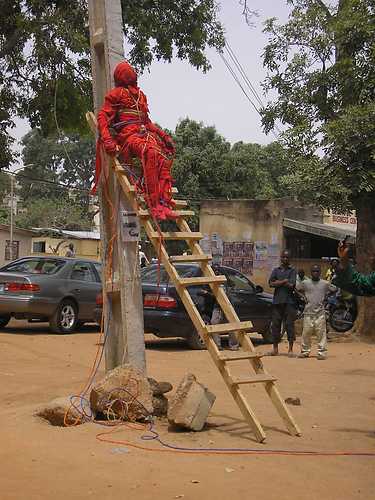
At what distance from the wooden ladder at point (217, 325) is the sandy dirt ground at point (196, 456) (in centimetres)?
31

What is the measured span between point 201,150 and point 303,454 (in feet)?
99.2

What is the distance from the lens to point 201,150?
3528 centimetres

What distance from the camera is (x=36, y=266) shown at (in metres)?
14.8

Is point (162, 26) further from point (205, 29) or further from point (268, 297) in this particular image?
point (268, 297)

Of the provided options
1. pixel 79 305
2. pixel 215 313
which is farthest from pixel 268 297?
pixel 79 305

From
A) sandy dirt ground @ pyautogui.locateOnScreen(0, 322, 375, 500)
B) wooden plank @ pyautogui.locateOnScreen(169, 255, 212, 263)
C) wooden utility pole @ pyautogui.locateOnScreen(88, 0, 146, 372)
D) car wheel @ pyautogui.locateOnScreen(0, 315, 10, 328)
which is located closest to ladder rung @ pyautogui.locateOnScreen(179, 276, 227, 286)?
wooden plank @ pyautogui.locateOnScreen(169, 255, 212, 263)

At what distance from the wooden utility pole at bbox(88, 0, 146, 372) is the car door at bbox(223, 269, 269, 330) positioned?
6.75m

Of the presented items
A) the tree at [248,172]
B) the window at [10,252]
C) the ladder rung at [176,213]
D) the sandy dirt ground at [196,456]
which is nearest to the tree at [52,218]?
the window at [10,252]

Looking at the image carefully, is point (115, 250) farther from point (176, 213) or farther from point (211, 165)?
point (211, 165)

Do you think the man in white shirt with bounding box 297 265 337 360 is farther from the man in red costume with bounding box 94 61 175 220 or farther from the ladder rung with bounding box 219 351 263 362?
the ladder rung with bounding box 219 351 263 362

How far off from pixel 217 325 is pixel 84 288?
8848 millimetres

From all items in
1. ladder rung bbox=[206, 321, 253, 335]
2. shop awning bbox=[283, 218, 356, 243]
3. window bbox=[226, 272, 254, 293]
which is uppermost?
shop awning bbox=[283, 218, 356, 243]

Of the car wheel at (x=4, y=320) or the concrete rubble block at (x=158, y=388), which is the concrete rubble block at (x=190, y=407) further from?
the car wheel at (x=4, y=320)

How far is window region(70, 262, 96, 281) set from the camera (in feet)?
49.3
